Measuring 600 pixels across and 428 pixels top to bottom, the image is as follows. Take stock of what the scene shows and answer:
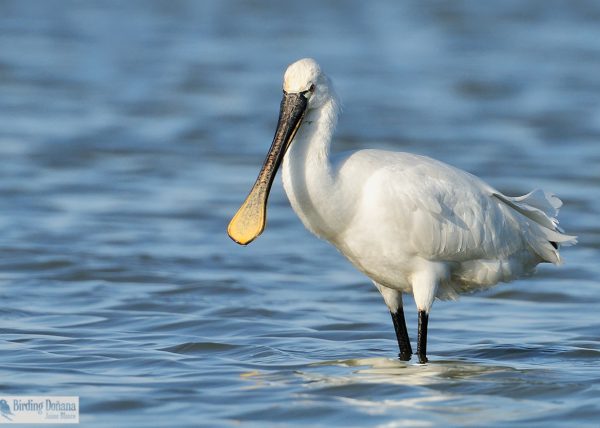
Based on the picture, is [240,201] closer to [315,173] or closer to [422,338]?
[422,338]

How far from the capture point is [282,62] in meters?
25.4

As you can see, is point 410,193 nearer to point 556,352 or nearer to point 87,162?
point 556,352

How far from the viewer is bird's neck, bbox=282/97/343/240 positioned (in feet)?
30.1

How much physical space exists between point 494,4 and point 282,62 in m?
8.43

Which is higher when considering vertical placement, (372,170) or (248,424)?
(372,170)

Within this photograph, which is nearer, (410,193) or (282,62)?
(410,193)

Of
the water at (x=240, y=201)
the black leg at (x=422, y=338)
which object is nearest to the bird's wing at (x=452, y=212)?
the black leg at (x=422, y=338)

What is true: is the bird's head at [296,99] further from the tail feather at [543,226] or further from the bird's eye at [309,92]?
the tail feather at [543,226]

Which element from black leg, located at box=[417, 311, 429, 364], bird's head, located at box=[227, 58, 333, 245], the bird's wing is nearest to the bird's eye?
bird's head, located at box=[227, 58, 333, 245]

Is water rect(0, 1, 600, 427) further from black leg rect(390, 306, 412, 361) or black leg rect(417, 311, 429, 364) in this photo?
black leg rect(390, 306, 412, 361)

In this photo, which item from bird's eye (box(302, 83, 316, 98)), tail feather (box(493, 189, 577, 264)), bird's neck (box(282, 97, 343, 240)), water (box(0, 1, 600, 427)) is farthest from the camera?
tail feather (box(493, 189, 577, 264))

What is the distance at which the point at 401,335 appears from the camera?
1011cm

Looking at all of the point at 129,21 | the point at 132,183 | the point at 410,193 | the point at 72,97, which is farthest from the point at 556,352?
the point at 129,21

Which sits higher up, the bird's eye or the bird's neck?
the bird's eye
